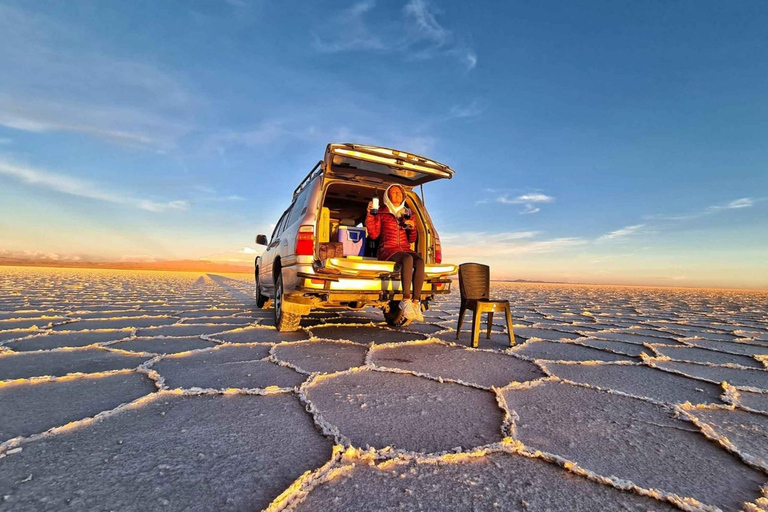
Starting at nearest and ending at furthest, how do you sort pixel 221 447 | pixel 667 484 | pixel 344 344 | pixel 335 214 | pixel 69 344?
pixel 667 484
pixel 221 447
pixel 69 344
pixel 344 344
pixel 335 214

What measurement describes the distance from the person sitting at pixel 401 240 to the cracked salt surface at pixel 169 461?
79.4 inches

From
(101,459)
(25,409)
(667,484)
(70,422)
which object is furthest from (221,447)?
(667,484)

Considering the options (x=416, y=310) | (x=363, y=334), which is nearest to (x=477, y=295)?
(x=416, y=310)

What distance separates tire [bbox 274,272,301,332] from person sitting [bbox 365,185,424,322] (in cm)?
117

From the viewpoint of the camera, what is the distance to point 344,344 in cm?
359

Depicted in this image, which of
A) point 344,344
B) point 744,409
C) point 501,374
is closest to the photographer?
point 744,409

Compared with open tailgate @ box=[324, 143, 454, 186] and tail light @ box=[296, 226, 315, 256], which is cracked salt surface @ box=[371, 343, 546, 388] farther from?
open tailgate @ box=[324, 143, 454, 186]

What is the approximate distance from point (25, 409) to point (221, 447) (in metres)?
1.18

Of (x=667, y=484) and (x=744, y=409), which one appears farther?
(x=744, y=409)

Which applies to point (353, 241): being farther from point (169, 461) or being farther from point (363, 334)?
point (169, 461)

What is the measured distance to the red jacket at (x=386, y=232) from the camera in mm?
4113

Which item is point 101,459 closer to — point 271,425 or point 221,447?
point 221,447

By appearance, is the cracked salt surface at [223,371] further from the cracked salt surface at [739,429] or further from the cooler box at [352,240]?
the cracked salt surface at [739,429]

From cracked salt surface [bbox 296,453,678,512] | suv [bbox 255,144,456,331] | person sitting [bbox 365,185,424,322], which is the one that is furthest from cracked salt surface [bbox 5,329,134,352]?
cracked salt surface [bbox 296,453,678,512]
